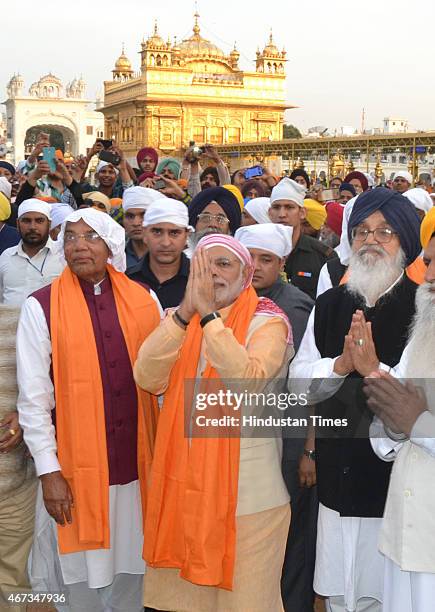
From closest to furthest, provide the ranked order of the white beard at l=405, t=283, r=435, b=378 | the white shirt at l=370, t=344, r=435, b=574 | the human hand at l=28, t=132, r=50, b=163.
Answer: the white shirt at l=370, t=344, r=435, b=574
the white beard at l=405, t=283, r=435, b=378
the human hand at l=28, t=132, r=50, b=163

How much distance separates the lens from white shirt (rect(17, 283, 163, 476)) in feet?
8.72

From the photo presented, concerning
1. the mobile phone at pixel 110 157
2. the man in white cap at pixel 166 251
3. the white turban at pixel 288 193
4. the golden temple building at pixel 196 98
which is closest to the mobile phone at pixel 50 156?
the mobile phone at pixel 110 157

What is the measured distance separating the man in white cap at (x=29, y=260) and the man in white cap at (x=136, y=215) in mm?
446

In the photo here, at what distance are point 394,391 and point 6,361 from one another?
1.49 metres

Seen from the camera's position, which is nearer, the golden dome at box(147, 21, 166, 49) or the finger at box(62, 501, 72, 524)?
the finger at box(62, 501, 72, 524)

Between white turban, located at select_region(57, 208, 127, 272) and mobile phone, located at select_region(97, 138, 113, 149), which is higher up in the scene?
mobile phone, located at select_region(97, 138, 113, 149)

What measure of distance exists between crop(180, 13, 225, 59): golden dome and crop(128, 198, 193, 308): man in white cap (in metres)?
37.9

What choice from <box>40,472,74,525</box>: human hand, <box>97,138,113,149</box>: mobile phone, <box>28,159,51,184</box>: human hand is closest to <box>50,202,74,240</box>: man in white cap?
<box>28,159,51,184</box>: human hand

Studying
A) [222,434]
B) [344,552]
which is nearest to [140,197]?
[222,434]

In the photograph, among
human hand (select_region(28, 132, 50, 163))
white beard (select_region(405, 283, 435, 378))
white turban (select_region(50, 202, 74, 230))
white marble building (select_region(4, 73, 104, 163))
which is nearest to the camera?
white beard (select_region(405, 283, 435, 378))

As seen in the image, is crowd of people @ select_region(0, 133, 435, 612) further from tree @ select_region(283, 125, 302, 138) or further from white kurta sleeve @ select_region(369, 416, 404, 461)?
tree @ select_region(283, 125, 302, 138)

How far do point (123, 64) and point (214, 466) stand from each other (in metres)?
45.7

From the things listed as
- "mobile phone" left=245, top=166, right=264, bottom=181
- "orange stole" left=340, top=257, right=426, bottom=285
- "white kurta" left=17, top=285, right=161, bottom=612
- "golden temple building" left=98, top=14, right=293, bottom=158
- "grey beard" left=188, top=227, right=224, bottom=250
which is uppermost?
"golden temple building" left=98, top=14, right=293, bottom=158

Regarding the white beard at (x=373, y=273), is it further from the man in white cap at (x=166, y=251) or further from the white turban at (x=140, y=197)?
the white turban at (x=140, y=197)
